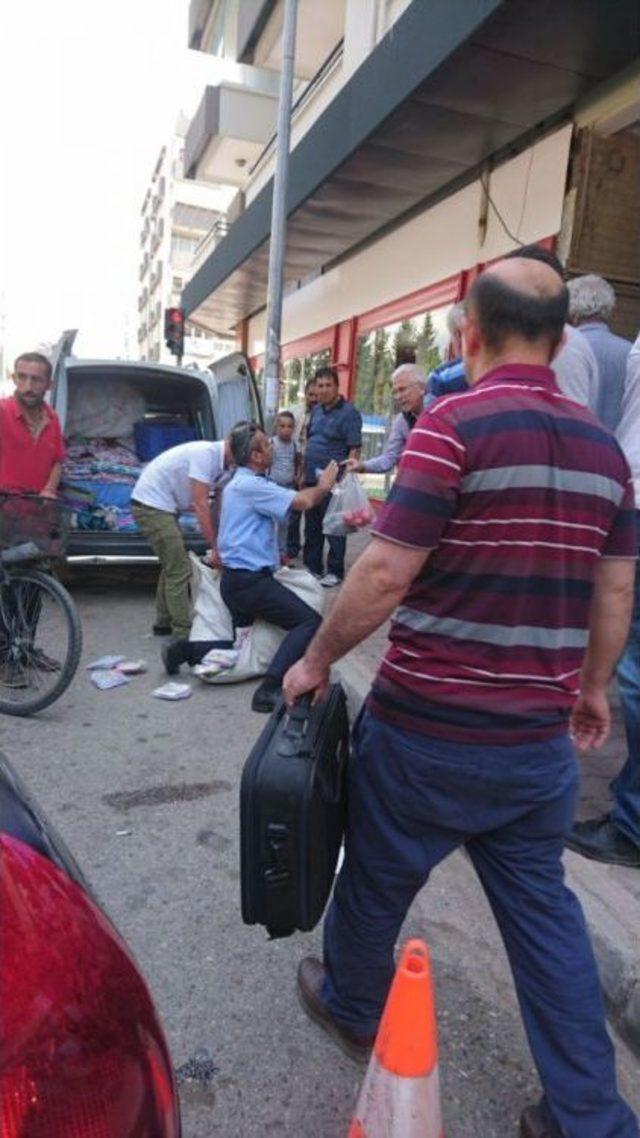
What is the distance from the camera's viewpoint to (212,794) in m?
3.55

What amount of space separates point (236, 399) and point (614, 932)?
6.39 metres

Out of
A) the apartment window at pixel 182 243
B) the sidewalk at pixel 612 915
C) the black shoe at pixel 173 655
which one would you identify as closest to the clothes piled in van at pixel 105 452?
the black shoe at pixel 173 655

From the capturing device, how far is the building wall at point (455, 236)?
23.5 ft

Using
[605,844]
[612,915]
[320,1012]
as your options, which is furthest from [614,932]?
[320,1012]

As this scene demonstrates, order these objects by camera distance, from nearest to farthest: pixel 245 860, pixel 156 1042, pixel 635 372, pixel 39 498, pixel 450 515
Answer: pixel 156 1042, pixel 450 515, pixel 245 860, pixel 635 372, pixel 39 498

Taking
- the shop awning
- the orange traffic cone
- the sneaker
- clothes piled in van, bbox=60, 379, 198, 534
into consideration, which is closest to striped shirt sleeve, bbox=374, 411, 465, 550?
the orange traffic cone

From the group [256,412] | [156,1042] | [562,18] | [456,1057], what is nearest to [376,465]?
[256,412]

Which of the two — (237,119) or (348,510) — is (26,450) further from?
(237,119)

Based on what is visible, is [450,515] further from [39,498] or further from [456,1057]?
[39,498]

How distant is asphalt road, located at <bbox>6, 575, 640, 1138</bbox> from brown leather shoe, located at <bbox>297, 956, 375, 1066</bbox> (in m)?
0.04

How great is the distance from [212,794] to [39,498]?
189 cm

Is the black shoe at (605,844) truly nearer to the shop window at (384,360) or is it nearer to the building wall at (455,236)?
the building wall at (455,236)

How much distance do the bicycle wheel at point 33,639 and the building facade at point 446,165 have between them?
15.5ft

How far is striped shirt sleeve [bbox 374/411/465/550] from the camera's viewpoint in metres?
1.56
